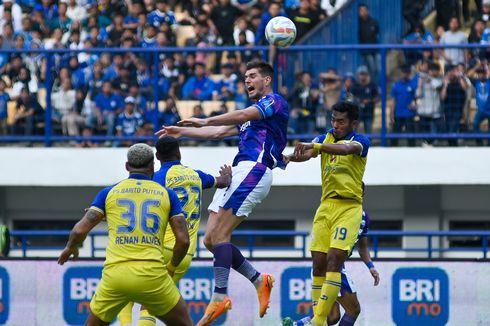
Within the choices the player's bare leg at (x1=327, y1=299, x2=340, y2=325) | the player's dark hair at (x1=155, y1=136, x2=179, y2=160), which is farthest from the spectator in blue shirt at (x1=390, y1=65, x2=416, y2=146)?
the player's dark hair at (x1=155, y1=136, x2=179, y2=160)

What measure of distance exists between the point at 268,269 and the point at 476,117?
3.93 meters

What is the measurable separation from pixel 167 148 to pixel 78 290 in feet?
16.1

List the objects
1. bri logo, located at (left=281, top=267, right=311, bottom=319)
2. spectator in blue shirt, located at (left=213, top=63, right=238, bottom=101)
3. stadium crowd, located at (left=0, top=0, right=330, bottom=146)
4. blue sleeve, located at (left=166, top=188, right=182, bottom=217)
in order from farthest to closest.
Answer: stadium crowd, located at (left=0, top=0, right=330, bottom=146)
spectator in blue shirt, located at (left=213, top=63, right=238, bottom=101)
bri logo, located at (left=281, top=267, right=311, bottom=319)
blue sleeve, located at (left=166, top=188, right=182, bottom=217)

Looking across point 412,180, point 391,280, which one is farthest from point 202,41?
point 391,280

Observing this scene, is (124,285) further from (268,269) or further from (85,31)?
(85,31)

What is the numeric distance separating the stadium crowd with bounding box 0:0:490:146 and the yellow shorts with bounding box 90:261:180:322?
7.65 m

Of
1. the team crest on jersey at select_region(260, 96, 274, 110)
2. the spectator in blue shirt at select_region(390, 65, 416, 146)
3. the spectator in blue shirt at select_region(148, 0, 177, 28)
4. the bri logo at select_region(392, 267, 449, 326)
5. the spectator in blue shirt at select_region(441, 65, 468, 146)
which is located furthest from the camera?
the spectator in blue shirt at select_region(148, 0, 177, 28)

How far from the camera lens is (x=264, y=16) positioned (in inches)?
797

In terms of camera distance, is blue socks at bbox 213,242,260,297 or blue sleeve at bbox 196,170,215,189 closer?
blue socks at bbox 213,242,260,297

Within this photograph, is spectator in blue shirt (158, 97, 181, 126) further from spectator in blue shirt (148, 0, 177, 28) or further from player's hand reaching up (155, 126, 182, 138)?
player's hand reaching up (155, 126, 182, 138)

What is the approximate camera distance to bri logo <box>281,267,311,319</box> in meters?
16.4

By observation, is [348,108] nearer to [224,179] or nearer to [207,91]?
[224,179]

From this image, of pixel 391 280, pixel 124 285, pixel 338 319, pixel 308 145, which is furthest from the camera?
pixel 391 280

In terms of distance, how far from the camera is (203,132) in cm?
1255
